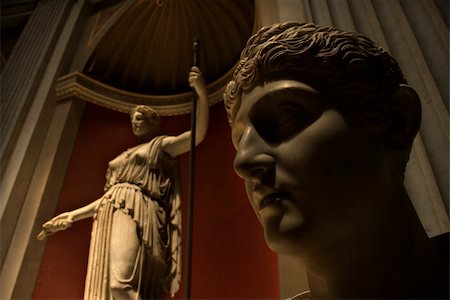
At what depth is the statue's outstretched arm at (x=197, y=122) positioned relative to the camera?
2.33 m

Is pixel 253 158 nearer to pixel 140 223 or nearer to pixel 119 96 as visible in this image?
pixel 140 223

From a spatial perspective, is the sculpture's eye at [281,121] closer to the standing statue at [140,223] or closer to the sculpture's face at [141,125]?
the standing statue at [140,223]

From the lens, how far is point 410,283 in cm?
68

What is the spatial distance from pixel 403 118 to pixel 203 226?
259 cm

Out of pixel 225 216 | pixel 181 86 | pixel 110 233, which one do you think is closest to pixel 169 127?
pixel 181 86

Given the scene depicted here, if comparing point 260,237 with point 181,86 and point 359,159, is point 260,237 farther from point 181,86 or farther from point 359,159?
point 359,159

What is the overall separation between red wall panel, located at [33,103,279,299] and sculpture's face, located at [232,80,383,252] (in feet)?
6.76

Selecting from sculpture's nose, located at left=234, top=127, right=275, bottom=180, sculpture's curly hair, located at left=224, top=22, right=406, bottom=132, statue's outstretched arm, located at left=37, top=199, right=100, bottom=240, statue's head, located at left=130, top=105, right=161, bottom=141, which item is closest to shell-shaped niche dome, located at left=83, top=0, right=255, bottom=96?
statue's head, located at left=130, top=105, right=161, bottom=141

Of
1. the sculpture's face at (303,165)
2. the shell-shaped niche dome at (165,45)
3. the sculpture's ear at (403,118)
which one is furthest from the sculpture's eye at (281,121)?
the shell-shaped niche dome at (165,45)

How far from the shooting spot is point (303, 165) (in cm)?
71

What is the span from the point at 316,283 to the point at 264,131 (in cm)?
28

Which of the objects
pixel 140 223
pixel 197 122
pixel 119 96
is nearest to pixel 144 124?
pixel 197 122

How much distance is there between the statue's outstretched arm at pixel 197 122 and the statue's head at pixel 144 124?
20 centimetres

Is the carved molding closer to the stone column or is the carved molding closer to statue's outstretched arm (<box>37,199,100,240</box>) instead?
the stone column
